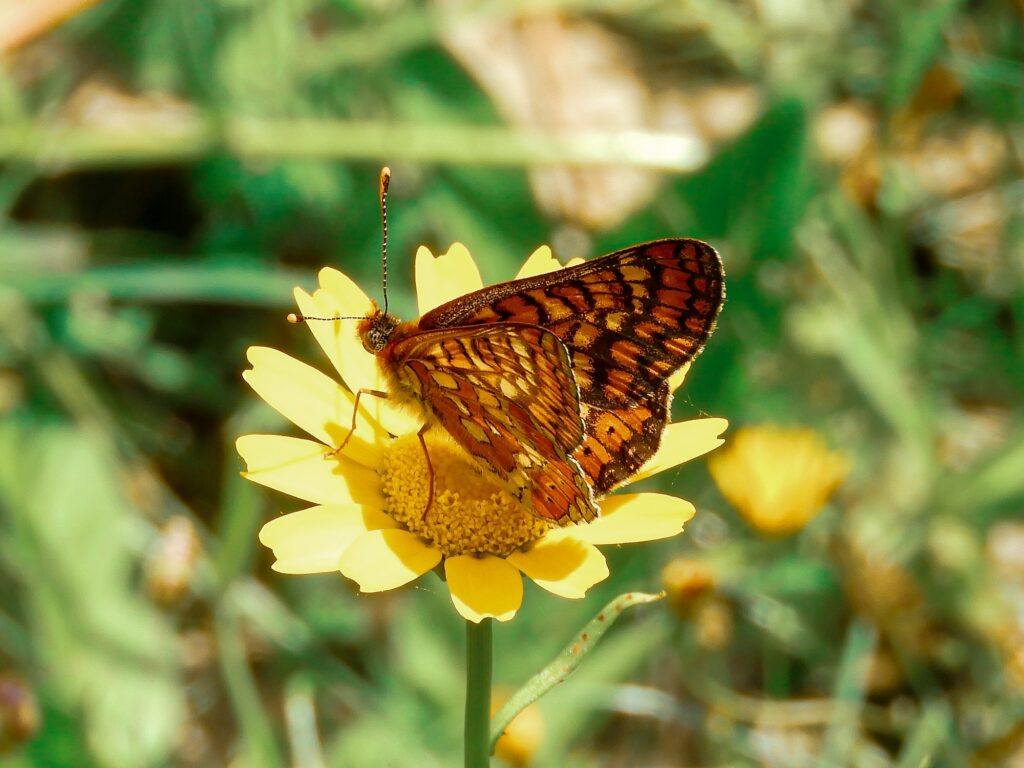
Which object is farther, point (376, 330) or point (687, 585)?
point (687, 585)

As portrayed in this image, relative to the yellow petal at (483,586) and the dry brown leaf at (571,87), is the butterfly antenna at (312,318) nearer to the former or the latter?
the yellow petal at (483,586)

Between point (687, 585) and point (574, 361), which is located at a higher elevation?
point (574, 361)

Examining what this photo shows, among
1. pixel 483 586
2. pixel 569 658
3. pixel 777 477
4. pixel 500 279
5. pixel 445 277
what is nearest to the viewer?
pixel 569 658

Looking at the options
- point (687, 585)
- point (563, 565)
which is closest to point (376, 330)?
point (563, 565)

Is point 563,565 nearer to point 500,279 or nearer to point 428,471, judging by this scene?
point 428,471

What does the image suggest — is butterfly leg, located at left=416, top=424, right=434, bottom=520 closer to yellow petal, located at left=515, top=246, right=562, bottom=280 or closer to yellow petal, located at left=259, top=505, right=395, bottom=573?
yellow petal, located at left=259, top=505, right=395, bottom=573

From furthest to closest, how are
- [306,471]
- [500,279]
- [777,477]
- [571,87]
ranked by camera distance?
[571,87]
[500,279]
[777,477]
[306,471]

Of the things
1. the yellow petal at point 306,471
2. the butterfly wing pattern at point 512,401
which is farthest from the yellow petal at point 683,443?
the yellow petal at point 306,471

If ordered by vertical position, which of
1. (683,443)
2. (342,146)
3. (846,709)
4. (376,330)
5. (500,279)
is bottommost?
(846,709)
